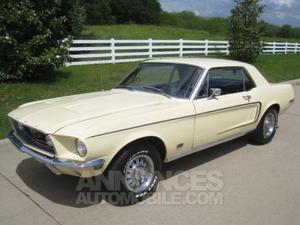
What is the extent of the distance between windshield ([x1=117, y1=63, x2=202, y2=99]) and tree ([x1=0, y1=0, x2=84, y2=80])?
5.06 metres

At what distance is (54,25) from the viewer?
10.2 meters

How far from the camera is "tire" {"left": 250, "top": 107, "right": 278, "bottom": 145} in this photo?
647cm

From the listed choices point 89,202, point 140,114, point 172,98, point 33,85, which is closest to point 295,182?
point 172,98

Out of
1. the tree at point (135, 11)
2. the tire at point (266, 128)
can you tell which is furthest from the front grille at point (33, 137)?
the tree at point (135, 11)

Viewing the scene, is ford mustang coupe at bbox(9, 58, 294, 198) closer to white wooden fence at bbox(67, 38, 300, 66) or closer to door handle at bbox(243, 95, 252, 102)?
door handle at bbox(243, 95, 252, 102)

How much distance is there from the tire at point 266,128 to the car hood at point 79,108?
2.31 meters

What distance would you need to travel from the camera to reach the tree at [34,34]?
953 centimetres

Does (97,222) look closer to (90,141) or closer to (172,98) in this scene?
(90,141)

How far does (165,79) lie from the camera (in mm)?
5363

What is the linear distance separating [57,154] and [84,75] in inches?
362

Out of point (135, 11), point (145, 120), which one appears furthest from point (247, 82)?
point (135, 11)

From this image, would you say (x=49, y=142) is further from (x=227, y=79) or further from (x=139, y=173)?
(x=227, y=79)

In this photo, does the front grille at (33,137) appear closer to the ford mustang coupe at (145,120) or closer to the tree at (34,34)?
the ford mustang coupe at (145,120)

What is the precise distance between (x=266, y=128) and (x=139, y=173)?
3211 millimetres
